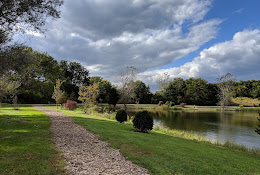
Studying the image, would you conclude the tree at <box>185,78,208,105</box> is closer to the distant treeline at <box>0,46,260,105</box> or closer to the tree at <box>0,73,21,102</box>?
the distant treeline at <box>0,46,260,105</box>

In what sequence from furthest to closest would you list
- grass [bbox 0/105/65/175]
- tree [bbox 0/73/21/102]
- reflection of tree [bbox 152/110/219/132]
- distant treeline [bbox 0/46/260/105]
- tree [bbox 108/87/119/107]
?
distant treeline [bbox 0/46/260/105] → tree [bbox 108/87/119/107] → reflection of tree [bbox 152/110/219/132] → tree [bbox 0/73/21/102] → grass [bbox 0/105/65/175]

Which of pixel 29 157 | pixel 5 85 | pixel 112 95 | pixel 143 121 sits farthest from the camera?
pixel 112 95

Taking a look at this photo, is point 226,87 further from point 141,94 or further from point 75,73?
point 75,73

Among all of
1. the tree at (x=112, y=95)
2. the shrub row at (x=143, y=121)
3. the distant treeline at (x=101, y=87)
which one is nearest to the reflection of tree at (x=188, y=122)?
the shrub row at (x=143, y=121)

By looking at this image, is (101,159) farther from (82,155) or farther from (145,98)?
(145,98)

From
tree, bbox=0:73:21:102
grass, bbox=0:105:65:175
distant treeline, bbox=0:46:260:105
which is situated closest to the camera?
grass, bbox=0:105:65:175

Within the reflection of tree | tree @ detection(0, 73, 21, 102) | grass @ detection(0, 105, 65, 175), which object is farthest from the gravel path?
the reflection of tree

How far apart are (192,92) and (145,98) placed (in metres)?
17.5

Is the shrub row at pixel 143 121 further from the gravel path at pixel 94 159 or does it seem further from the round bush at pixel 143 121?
the gravel path at pixel 94 159

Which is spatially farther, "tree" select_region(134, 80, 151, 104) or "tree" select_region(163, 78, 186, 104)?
"tree" select_region(163, 78, 186, 104)

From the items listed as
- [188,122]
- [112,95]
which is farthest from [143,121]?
[112,95]

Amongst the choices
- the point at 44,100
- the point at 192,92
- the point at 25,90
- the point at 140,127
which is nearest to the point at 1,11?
the point at 140,127

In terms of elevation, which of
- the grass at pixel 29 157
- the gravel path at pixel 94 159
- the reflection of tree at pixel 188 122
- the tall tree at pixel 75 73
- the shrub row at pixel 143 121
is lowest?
the reflection of tree at pixel 188 122

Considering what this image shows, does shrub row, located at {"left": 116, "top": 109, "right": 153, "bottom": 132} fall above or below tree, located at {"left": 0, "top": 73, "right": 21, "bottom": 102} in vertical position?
below
